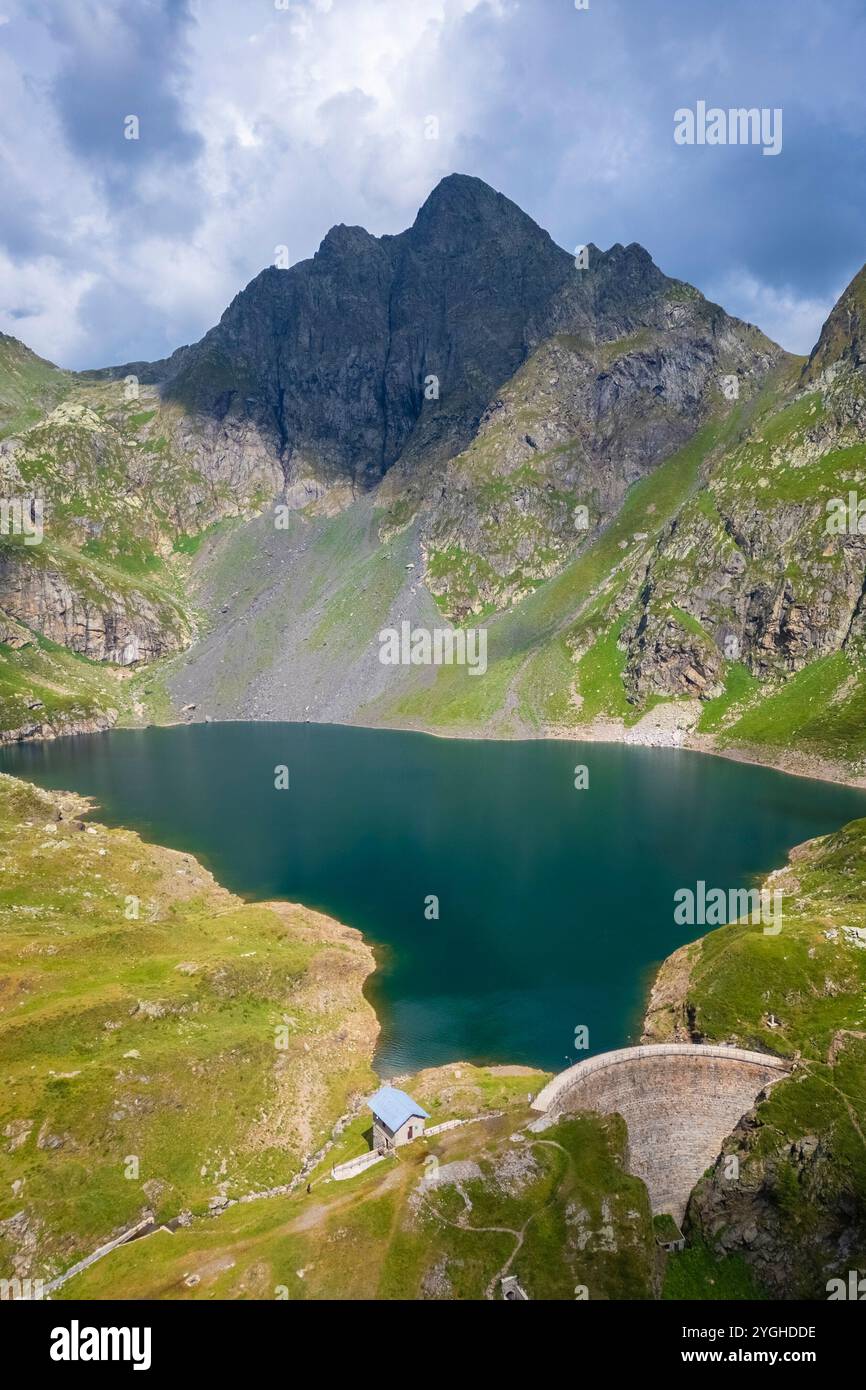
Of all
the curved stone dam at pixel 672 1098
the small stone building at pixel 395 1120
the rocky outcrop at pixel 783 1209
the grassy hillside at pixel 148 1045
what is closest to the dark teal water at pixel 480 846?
the grassy hillside at pixel 148 1045

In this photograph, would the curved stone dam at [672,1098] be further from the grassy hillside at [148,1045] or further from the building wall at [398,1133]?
the grassy hillside at [148,1045]

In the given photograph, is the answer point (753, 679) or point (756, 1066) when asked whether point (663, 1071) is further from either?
point (753, 679)

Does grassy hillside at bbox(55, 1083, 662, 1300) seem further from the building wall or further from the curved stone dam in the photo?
the curved stone dam

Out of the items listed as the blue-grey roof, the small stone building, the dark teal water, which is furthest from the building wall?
the dark teal water

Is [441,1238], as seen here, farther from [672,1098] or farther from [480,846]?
[480,846]

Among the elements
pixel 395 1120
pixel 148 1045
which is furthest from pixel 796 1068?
pixel 148 1045

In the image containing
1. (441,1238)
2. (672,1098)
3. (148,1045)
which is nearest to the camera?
(441,1238)

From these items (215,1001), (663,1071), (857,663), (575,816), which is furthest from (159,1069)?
(857,663)
